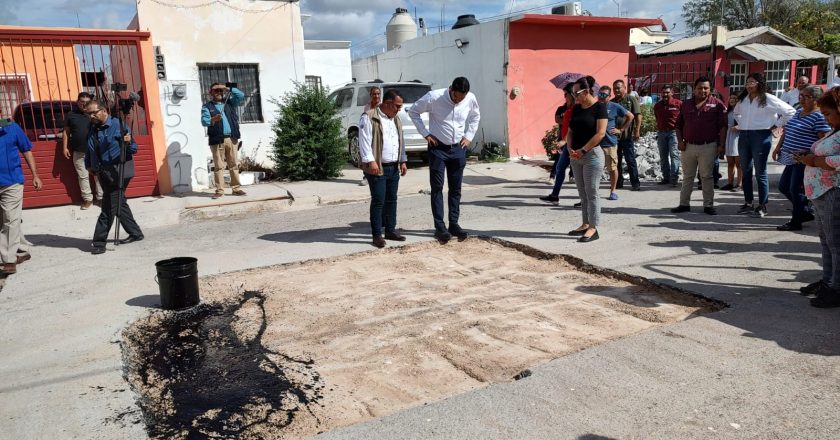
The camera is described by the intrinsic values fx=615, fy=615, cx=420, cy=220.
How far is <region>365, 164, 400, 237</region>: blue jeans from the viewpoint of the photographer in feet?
24.6

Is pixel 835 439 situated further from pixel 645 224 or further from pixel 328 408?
pixel 645 224

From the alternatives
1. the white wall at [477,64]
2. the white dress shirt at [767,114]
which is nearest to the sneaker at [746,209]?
the white dress shirt at [767,114]

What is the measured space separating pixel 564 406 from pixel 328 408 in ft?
4.51

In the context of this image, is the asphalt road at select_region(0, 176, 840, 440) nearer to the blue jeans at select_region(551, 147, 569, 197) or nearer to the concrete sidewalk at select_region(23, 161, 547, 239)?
the concrete sidewalk at select_region(23, 161, 547, 239)

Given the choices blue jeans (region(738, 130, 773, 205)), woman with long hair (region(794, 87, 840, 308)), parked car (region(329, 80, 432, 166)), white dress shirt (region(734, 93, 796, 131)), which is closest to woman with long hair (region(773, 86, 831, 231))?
blue jeans (region(738, 130, 773, 205))

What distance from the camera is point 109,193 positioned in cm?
778

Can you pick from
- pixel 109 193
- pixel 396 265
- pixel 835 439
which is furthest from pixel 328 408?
pixel 109 193

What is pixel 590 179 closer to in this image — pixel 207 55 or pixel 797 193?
pixel 797 193

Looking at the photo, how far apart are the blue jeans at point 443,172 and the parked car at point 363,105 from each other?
5.72 meters

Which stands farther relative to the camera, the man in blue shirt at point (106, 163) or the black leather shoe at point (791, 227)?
the man in blue shirt at point (106, 163)

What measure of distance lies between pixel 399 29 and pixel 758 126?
63.2 ft

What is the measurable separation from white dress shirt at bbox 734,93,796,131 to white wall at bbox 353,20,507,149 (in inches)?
301

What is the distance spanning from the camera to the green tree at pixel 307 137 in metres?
12.3

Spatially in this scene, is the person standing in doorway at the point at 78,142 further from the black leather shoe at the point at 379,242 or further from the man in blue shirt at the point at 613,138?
the man in blue shirt at the point at 613,138
